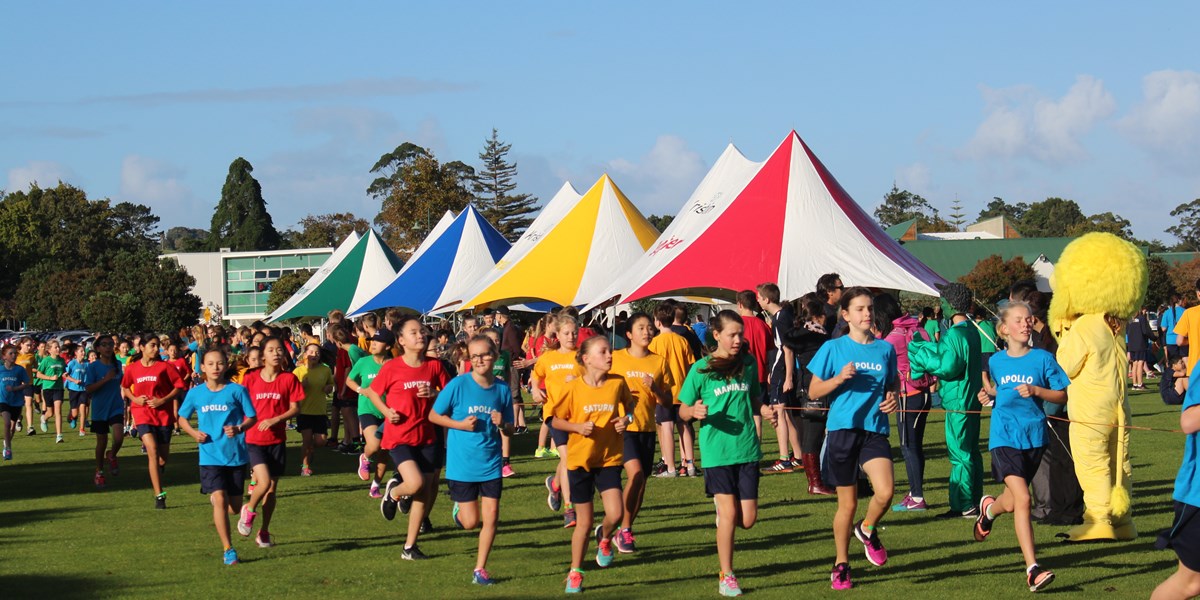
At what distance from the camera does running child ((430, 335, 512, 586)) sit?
7.97 m

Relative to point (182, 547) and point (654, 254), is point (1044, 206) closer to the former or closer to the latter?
point (654, 254)

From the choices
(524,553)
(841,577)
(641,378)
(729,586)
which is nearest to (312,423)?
(524,553)

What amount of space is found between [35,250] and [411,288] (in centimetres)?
6344

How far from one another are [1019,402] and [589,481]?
2616 mm

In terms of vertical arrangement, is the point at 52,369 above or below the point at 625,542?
above

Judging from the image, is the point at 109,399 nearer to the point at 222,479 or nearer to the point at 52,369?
the point at 222,479

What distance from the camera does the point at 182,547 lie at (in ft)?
32.6

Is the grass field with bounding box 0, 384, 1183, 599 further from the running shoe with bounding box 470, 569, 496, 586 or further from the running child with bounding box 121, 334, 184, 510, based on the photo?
the running child with bounding box 121, 334, 184, 510

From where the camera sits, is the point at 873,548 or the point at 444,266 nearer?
the point at 873,548

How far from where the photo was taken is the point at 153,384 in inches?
496

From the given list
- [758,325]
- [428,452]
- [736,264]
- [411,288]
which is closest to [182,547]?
[428,452]

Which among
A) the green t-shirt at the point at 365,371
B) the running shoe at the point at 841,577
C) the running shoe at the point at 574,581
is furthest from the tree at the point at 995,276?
the running shoe at the point at 574,581

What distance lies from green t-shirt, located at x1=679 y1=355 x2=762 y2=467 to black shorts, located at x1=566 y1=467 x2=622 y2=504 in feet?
1.95

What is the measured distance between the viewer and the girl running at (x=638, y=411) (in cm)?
874
